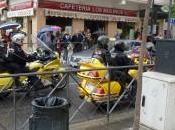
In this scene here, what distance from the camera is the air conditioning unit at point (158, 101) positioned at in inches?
221

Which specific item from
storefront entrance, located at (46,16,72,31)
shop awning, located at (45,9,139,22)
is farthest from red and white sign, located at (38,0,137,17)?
storefront entrance, located at (46,16,72,31)

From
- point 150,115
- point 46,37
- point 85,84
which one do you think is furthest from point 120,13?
point 150,115

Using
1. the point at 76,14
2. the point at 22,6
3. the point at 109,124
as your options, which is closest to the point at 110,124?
the point at 109,124

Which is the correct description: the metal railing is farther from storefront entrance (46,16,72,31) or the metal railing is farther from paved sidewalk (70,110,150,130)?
storefront entrance (46,16,72,31)

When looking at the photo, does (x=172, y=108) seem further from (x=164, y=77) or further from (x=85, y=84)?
(x=85, y=84)

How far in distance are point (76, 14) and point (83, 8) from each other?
0.87m

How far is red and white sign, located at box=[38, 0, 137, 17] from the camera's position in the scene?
25984 mm

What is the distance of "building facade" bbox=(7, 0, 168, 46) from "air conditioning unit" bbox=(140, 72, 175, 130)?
64.5ft

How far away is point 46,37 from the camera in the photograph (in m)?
13.5

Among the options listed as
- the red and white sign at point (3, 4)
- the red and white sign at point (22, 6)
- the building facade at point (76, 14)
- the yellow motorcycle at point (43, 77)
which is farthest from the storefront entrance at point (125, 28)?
the yellow motorcycle at point (43, 77)

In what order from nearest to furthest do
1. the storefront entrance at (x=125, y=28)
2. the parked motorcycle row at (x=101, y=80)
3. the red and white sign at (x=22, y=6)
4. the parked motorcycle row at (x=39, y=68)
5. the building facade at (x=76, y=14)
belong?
the parked motorcycle row at (x=101, y=80)
the parked motorcycle row at (x=39, y=68)
the building facade at (x=76, y=14)
the red and white sign at (x=22, y=6)
the storefront entrance at (x=125, y=28)

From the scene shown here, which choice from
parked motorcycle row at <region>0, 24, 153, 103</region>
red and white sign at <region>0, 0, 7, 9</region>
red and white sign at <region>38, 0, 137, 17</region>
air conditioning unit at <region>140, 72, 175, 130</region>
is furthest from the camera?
red and white sign at <region>0, 0, 7, 9</region>

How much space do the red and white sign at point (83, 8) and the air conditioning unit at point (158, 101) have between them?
20466 millimetres

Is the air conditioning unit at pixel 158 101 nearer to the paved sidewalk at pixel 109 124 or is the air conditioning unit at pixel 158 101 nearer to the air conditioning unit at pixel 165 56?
the air conditioning unit at pixel 165 56
